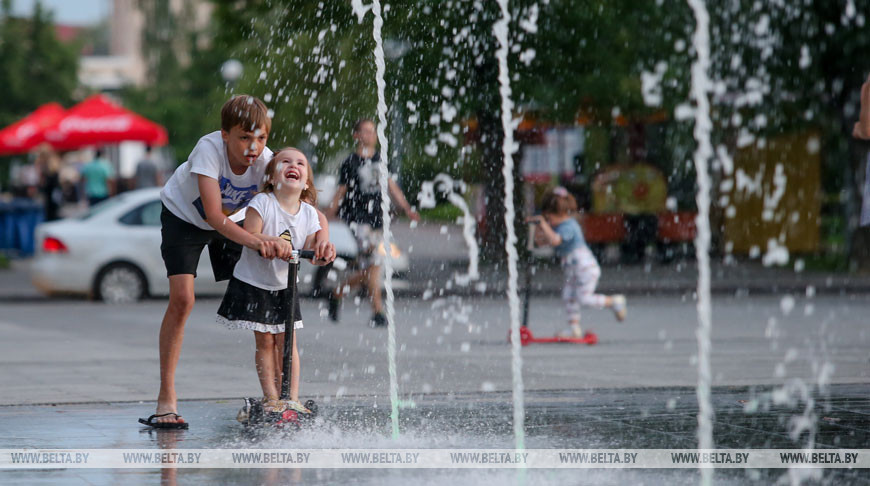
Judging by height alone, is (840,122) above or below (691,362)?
above

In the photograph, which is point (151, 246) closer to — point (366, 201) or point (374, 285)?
point (374, 285)

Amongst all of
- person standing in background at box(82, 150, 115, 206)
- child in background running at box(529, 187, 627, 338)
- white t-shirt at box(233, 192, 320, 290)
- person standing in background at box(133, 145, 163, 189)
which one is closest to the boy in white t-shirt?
white t-shirt at box(233, 192, 320, 290)

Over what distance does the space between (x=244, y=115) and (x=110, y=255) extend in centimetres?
1070

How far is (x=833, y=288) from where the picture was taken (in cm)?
1839

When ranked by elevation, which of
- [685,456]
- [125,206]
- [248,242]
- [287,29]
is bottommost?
[685,456]

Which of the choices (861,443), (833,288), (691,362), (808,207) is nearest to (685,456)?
(861,443)

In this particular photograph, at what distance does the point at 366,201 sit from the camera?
39.7ft

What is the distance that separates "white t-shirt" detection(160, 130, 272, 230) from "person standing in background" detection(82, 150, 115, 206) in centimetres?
1762

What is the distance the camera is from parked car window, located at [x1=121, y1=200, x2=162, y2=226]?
16.7 m

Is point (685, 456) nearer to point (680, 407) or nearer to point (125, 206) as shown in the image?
point (680, 407)

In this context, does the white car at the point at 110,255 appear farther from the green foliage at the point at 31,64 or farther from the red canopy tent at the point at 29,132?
the green foliage at the point at 31,64

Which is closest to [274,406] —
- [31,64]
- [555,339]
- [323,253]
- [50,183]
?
[323,253]

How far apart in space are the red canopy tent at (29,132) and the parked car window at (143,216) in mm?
9380

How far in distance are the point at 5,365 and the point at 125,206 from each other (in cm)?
728
